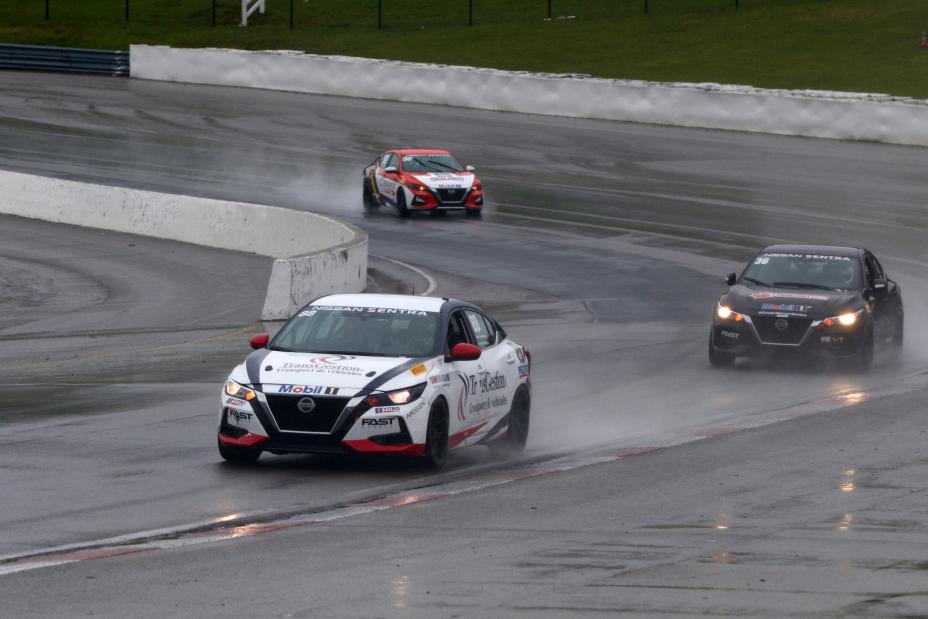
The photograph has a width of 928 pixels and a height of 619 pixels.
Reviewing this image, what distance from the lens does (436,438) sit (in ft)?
40.8

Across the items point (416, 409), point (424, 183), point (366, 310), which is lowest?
point (424, 183)

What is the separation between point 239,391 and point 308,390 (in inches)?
22.9

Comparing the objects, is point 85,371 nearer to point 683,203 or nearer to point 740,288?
point 740,288

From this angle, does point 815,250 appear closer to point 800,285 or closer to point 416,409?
point 800,285

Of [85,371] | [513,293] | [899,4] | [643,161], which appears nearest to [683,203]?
[643,161]

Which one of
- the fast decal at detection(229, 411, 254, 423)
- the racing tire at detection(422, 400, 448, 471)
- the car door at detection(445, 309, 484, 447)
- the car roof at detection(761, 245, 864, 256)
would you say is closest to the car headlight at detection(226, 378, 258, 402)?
the fast decal at detection(229, 411, 254, 423)

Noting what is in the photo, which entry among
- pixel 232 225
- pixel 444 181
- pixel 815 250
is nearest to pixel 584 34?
pixel 444 181

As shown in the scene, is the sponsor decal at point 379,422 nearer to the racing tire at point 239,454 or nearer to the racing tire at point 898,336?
the racing tire at point 239,454

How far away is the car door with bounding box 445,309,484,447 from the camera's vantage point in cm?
1270

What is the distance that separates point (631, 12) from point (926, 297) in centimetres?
4027

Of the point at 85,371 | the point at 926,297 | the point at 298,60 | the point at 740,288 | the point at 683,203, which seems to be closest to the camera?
the point at 85,371

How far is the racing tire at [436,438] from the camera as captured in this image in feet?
40.3

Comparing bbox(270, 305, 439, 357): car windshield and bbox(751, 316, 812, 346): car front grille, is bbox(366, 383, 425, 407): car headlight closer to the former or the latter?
bbox(270, 305, 439, 357): car windshield

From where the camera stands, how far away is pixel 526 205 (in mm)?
38281
